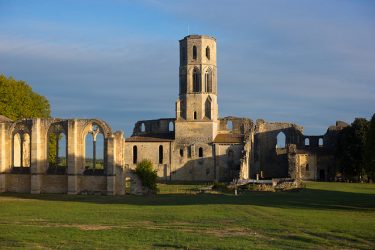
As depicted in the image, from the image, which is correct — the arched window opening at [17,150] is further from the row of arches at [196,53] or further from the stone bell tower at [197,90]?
the row of arches at [196,53]

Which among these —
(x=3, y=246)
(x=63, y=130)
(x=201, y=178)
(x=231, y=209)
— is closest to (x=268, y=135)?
(x=201, y=178)

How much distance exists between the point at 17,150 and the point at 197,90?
82.5 ft

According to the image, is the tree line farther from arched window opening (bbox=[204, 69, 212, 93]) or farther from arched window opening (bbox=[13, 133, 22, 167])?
arched window opening (bbox=[13, 133, 22, 167])

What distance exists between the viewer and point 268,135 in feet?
228

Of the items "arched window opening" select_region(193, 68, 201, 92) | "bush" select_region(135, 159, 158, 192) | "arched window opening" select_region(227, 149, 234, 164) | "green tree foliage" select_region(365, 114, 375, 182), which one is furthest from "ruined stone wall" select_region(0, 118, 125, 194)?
"arched window opening" select_region(193, 68, 201, 92)

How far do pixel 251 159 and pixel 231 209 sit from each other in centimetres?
3859

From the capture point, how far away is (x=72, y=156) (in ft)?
137

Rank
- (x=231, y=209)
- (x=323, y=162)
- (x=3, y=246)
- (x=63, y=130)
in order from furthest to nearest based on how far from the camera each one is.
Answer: (x=323, y=162), (x=63, y=130), (x=231, y=209), (x=3, y=246)

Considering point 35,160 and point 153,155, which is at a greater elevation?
point 153,155

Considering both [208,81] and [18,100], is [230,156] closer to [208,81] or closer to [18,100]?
[208,81]

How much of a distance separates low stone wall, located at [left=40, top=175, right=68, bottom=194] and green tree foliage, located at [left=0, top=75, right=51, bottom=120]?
11.1 m

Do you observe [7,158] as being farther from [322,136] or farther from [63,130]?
[322,136]

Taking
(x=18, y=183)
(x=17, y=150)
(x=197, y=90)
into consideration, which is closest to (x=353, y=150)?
(x=197, y=90)

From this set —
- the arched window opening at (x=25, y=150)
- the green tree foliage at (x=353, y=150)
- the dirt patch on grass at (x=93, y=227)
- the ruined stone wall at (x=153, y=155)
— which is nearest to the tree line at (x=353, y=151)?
the green tree foliage at (x=353, y=150)
